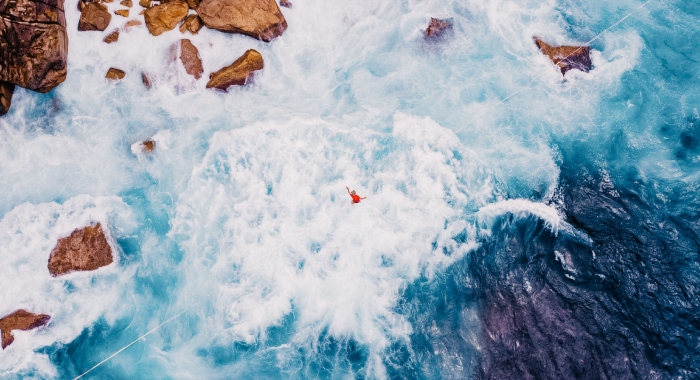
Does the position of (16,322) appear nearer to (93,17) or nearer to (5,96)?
(5,96)

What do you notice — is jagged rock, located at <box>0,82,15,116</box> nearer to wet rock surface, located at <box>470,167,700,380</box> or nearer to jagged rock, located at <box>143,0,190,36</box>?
jagged rock, located at <box>143,0,190,36</box>

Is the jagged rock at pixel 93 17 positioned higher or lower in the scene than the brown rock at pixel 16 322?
higher

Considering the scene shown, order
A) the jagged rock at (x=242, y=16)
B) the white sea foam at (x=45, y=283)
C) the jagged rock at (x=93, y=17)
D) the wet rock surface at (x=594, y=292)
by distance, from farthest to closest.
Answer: the jagged rock at (x=242, y=16), the jagged rock at (x=93, y=17), the white sea foam at (x=45, y=283), the wet rock surface at (x=594, y=292)

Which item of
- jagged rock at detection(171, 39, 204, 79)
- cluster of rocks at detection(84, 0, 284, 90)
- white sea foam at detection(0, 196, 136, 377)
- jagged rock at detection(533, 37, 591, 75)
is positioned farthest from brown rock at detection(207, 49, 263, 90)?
jagged rock at detection(533, 37, 591, 75)

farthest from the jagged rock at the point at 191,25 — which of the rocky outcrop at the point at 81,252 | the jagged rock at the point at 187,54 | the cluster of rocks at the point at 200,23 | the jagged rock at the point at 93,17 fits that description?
the rocky outcrop at the point at 81,252

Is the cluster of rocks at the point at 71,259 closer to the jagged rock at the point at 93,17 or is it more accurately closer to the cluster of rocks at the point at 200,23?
the cluster of rocks at the point at 200,23

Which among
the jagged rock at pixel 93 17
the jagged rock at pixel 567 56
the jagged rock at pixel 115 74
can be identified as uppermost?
the jagged rock at pixel 93 17
